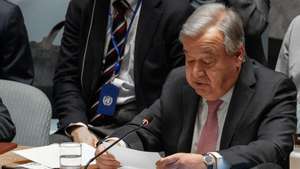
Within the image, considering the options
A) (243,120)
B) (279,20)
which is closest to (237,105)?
(243,120)

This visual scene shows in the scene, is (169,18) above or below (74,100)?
above

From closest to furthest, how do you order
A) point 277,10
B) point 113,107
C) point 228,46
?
point 228,46 < point 113,107 < point 277,10

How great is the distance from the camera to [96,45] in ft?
13.3

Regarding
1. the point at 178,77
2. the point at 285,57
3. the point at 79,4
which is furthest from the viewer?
the point at 79,4

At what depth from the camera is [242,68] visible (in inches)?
118

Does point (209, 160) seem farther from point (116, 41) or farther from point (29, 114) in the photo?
point (116, 41)

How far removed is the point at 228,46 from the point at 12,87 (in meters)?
1.26

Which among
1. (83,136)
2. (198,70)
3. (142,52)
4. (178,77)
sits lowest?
(83,136)

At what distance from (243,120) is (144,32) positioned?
124 centimetres

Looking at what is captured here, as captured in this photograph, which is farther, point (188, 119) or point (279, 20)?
point (279, 20)

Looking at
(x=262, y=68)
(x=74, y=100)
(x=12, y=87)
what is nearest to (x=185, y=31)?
(x=262, y=68)

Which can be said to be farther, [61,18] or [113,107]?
[61,18]

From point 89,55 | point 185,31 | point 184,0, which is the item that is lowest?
point 89,55

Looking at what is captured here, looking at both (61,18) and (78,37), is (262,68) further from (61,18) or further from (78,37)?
(61,18)
